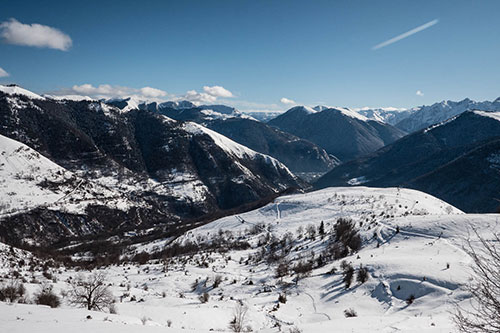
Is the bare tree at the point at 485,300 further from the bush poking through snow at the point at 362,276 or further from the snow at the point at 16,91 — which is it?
the snow at the point at 16,91

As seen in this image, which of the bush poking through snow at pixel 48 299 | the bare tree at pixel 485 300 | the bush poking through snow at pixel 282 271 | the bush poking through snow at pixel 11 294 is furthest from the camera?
the bush poking through snow at pixel 282 271

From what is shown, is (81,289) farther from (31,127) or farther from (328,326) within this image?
(31,127)

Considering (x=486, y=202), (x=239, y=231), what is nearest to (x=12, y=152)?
(x=239, y=231)

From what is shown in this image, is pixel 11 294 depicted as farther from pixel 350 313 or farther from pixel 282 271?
pixel 350 313

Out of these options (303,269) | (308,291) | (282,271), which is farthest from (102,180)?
(308,291)

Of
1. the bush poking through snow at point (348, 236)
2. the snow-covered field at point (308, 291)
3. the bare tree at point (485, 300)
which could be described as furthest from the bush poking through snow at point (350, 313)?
the bush poking through snow at point (348, 236)
